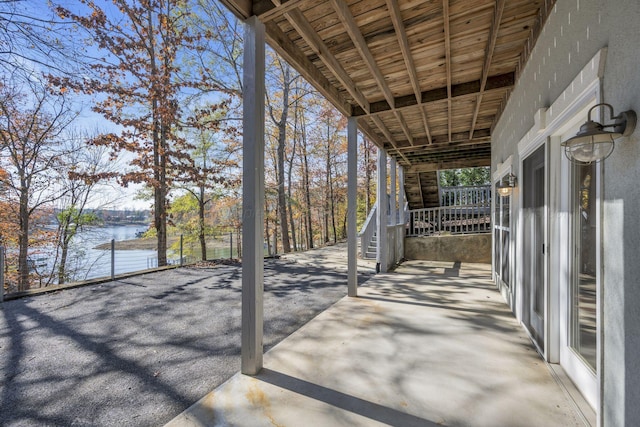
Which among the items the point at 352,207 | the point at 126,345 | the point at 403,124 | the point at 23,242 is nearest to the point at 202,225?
the point at 23,242

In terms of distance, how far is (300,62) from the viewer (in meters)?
3.23

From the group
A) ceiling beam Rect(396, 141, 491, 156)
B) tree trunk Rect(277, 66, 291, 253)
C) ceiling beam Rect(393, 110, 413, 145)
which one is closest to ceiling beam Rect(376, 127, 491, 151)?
ceiling beam Rect(396, 141, 491, 156)

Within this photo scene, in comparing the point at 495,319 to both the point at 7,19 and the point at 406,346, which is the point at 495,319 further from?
the point at 7,19

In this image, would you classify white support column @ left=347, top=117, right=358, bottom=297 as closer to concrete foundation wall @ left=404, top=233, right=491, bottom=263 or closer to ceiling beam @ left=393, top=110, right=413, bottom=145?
ceiling beam @ left=393, top=110, right=413, bottom=145

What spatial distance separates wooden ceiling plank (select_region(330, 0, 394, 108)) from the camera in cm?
247

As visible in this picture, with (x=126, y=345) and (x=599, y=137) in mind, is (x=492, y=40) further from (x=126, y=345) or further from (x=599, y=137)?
(x=126, y=345)

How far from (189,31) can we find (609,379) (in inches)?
462

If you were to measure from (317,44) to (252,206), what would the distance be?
1.91 metres

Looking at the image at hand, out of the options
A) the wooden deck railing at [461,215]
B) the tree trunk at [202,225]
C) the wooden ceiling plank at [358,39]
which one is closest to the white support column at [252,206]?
the wooden ceiling plank at [358,39]

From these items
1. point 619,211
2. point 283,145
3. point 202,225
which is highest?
point 283,145

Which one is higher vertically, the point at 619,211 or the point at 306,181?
the point at 306,181

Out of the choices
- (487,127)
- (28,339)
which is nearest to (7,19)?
(28,339)

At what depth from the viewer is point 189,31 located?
9.10m

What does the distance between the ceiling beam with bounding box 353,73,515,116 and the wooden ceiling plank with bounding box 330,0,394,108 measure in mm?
618
